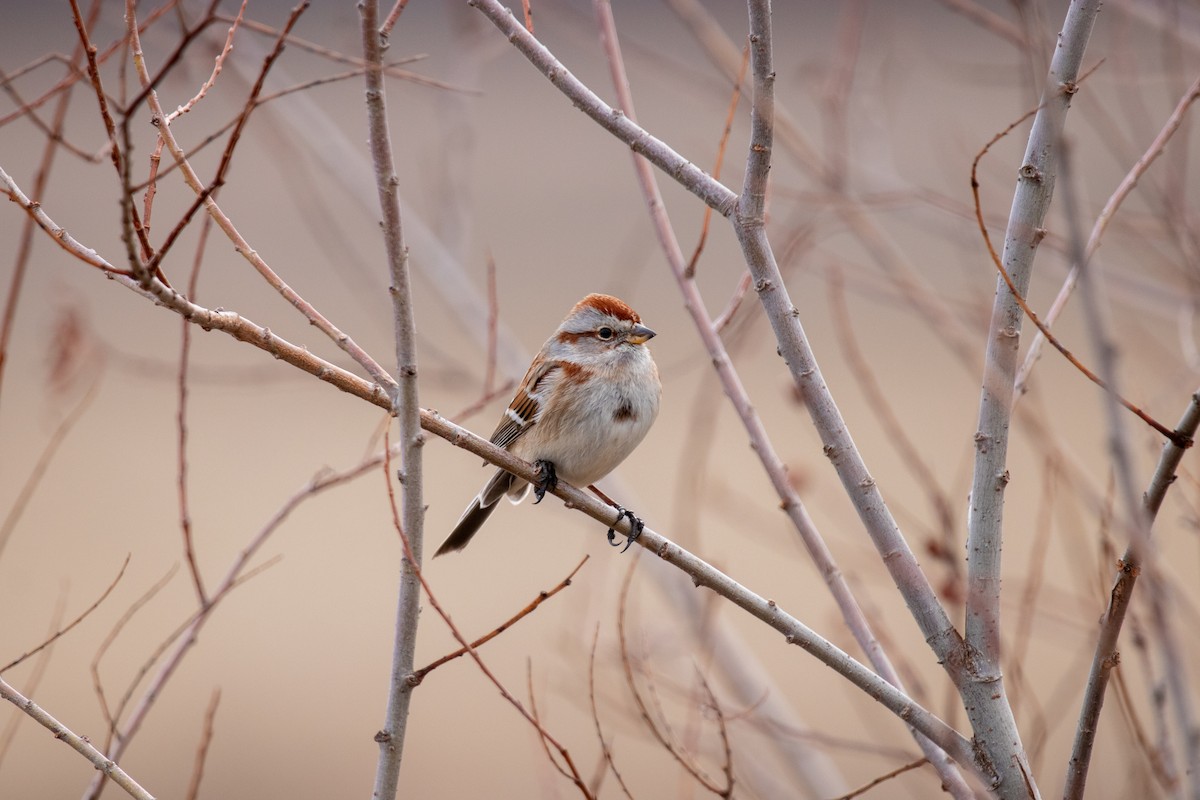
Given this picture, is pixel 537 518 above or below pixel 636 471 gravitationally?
below

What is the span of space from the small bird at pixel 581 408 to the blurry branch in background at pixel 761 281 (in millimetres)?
974

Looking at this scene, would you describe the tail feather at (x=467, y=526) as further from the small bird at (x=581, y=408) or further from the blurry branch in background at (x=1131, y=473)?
the blurry branch in background at (x=1131, y=473)

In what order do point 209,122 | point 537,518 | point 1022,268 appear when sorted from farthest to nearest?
point 209,122 → point 537,518 → point 1022,268

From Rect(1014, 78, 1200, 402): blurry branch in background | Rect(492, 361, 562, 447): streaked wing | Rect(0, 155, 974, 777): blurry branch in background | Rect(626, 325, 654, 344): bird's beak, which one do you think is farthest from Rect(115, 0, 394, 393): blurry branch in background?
Rect(626, 325, 654, 344): bird's beak

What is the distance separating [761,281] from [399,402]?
2.73 ft

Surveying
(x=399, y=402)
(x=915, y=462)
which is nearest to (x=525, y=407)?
(x=915, y=462)

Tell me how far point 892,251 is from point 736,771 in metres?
1.63

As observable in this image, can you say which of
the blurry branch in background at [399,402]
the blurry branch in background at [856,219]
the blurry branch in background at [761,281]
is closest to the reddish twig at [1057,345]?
the blurry branch in background at [761,281]

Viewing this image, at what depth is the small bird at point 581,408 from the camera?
3.96 meters

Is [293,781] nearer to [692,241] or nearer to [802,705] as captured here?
[802,705]

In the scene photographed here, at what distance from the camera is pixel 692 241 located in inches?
464

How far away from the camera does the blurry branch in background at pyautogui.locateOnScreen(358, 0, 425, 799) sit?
196 centimetres

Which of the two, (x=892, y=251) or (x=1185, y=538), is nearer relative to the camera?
(x=892, y=251)

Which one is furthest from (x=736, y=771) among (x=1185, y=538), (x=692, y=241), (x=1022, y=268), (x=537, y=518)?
(x=692, y=241)
